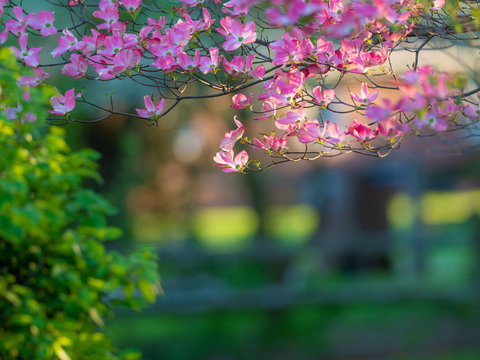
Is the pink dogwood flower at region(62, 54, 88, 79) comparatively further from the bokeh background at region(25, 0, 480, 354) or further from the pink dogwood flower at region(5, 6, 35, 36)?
the bokeh background at region(25, 0, 480, 354)

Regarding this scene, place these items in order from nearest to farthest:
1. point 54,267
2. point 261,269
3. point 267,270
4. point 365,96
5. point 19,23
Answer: point 365,96 → point 19,23 → point 54,267 → point 267,270 → point 261,269

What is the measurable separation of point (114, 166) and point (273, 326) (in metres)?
2.94

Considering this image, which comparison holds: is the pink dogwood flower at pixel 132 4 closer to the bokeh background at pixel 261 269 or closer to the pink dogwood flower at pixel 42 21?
the pink dogwood flower at pixel 42 21

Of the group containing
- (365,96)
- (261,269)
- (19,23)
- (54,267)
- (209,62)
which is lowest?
(261,269)

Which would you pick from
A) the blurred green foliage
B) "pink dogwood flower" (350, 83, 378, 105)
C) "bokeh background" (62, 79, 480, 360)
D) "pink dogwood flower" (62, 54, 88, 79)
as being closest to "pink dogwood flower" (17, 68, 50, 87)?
"pink dogwood flower" (62, 54, 88, 79)

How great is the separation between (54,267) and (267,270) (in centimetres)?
575

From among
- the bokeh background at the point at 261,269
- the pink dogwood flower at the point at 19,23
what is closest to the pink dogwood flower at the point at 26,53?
the pink dogwood flower at the point at 19,23

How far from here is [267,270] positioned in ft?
25.6

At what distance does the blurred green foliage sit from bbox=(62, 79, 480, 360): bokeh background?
3.73 metres

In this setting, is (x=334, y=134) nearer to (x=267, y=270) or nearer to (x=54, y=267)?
(x=54, y=267)

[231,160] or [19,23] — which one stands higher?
[19,23]

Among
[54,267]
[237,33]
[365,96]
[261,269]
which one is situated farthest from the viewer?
[261,269]

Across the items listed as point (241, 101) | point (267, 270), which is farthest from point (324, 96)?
point (267, 270)

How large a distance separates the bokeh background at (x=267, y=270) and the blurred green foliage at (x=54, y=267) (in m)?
3.73
